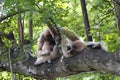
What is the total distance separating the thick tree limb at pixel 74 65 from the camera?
4.17 meters

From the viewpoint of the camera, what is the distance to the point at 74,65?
4.61 metres

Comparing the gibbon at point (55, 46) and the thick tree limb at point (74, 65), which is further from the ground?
the gibbon at point (55, 46)

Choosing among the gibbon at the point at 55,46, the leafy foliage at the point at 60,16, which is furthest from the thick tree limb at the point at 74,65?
the leafy foliage at the point at 60,16

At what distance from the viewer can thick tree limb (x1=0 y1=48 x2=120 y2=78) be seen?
13.7ft

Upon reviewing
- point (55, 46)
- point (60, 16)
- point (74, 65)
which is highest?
point (60, 16)

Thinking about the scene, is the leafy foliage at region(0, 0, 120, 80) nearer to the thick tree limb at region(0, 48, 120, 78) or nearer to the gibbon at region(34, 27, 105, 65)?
the gibbon at region(34, 27, 105, 65)

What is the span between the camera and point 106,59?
13.8ft

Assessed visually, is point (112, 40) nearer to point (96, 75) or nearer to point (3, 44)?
point (96, 75)

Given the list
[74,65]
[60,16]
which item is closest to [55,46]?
[60,16]

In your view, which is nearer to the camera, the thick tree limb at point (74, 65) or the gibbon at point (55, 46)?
the thick tree limb at point (74, 65)

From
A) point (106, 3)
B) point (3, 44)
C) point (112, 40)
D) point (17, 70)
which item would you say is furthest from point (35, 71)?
point (106, 3)

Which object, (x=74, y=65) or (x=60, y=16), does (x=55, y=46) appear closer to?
(x=60, y=16)

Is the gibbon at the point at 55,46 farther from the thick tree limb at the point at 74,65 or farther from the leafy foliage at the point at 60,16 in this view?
the leafy foliage at the point at 60,16

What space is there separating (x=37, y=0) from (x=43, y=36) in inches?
54.9
